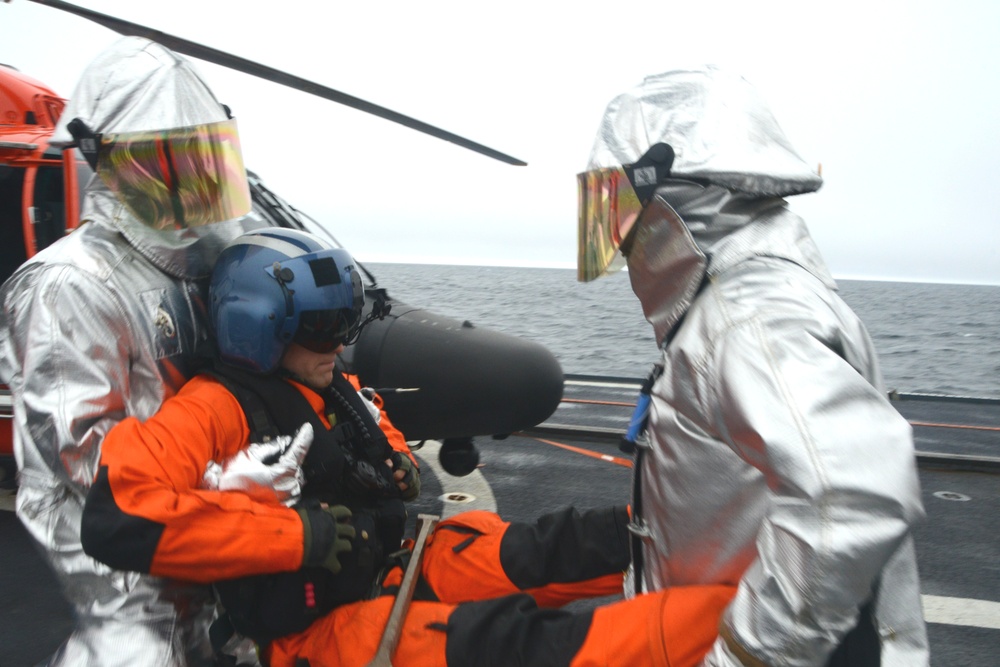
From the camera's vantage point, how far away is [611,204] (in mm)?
2119

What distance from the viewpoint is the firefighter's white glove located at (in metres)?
2.20

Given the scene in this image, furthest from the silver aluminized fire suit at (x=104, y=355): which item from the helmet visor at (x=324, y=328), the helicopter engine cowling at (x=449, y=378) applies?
the helicopter engine cowling at (x=449, y=378)

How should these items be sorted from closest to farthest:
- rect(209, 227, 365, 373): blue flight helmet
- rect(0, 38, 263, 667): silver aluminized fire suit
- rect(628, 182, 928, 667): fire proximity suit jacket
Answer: rect(628, 182, 928, 667): fire proximity suit jacket, rect(0, 38, 263, 667): silver aluminized fire suit, rect(209, 227, 365, 373): blue flight helmet

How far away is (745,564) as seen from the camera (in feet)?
6.09

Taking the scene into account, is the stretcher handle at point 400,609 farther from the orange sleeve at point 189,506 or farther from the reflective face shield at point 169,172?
the reflective face shield at point 169,172

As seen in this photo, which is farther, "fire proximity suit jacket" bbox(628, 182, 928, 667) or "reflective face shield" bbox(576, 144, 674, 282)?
"reflective face shield" bbox(576, 144, 674, 282)

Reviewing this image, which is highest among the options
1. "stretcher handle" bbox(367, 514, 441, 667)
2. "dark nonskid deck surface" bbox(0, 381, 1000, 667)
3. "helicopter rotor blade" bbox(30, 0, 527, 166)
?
"helicopter rotor blade" bbox(30, 0, 527, 166)

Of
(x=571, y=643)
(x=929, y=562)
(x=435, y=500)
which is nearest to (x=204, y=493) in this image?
(x=571, y=643)

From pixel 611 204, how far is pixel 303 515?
46.6 inches

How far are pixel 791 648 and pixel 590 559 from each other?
1.03 metres

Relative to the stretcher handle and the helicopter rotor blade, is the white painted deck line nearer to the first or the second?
the stretcher handle

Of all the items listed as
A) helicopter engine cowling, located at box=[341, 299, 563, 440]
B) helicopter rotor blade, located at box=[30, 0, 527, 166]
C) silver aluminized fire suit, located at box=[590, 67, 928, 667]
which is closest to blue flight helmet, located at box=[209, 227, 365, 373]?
silver aluminized fire suit, located at box=[590, 67, 928, 667]

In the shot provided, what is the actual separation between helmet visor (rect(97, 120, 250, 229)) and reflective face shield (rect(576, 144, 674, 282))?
1.20m

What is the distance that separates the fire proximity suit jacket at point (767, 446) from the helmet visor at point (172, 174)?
1385 mm
